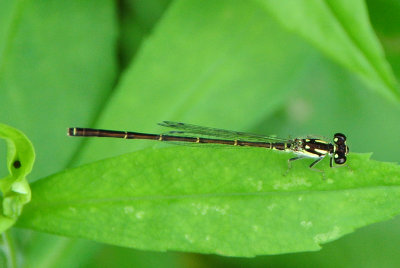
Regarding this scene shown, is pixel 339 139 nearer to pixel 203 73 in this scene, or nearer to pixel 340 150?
pixel 340 150

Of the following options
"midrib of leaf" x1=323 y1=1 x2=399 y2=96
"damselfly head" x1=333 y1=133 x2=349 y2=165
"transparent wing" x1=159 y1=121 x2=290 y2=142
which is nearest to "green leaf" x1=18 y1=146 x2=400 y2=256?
"damselfly head" x1=333 y1=133 x2=349 y2=165

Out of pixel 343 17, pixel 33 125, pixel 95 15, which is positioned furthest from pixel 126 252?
pixel 343 17

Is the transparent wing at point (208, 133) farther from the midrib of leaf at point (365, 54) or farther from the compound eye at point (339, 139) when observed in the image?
the midrib of leaf at point (365, 54)

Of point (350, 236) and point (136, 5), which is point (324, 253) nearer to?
point (350, 236)

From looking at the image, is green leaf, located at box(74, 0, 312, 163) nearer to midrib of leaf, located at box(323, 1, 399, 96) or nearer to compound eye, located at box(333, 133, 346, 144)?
compound eye, located at box(333, 133, 346, 144)

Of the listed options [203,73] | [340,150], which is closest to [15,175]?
[203,73]

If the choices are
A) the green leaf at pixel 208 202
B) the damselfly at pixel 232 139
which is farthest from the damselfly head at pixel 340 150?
the green leaf at pixel 208 202
